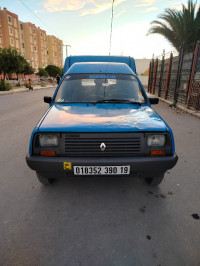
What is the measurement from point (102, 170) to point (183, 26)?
16.7 meters

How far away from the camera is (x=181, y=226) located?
6.86ft

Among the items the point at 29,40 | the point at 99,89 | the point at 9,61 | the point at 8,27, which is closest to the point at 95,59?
the point at 99,89

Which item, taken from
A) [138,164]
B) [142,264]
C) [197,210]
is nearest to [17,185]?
[138,164]

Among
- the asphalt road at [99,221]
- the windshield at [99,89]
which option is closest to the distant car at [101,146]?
the asphalt road at [99,221]

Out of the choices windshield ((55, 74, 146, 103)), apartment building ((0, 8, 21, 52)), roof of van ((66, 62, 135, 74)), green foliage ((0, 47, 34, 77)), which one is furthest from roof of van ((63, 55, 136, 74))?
apartment building ((0, 8, 21, 52))

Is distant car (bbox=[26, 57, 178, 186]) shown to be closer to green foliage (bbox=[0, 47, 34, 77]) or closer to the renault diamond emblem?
the renault diamond emblem

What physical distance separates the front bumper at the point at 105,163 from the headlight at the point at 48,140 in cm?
17

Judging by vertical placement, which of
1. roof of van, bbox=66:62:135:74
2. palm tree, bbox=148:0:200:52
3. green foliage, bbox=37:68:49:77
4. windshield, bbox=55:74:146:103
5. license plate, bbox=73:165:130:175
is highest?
palm tree, bbox=148:0:200:52

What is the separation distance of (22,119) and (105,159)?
5883mm

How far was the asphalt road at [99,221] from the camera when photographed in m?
1.73

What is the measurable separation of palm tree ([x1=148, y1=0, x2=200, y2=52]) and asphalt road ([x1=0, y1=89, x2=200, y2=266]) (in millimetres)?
14213

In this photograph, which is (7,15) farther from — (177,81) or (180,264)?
(180,264)

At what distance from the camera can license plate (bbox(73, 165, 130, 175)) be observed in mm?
2217

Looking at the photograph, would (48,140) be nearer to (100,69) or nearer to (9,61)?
(100,69)
